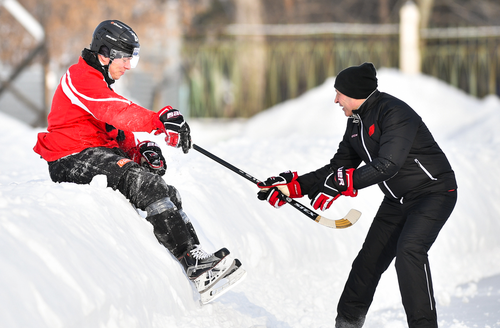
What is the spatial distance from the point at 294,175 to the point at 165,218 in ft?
3.26

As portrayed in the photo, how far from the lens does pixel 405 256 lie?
3.66 metres

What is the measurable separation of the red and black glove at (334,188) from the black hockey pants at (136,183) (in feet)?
2.83

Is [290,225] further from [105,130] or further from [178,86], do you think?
[178,86]

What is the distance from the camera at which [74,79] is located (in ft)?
13.2

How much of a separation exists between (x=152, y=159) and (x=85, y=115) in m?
0.58

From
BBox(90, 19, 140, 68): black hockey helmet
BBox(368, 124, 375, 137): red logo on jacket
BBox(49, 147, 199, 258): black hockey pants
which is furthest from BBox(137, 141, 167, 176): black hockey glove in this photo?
BBox(368, 124, 375, 137): red logo on jacket

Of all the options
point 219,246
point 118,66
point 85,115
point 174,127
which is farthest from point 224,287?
point 118,66

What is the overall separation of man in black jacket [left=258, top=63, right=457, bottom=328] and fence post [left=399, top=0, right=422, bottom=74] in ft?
39.7

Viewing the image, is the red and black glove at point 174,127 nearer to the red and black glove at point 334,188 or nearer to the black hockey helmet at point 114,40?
the black hockey helmet at point 114,40

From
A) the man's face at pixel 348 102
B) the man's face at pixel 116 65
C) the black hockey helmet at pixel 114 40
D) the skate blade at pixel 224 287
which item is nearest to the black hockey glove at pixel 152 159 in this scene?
the man's face at pixel 116 65

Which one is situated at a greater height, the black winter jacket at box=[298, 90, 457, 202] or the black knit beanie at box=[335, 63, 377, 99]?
the black knit beanie at box=[335, 63, 377, 99]

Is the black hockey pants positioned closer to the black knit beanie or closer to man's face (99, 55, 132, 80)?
man's face (99, 55, 132, 80)

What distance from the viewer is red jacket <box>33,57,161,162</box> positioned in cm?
389

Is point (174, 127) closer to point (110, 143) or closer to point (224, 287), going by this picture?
point (110, 143)
